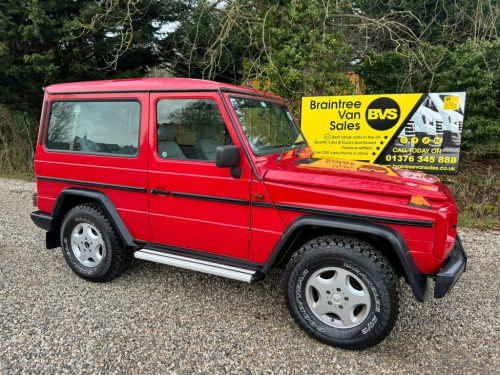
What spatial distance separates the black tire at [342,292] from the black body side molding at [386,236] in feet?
0.43

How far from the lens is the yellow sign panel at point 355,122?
598 cm

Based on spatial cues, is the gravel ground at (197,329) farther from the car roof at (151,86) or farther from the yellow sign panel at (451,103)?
the yellow sign panel at (451,103)

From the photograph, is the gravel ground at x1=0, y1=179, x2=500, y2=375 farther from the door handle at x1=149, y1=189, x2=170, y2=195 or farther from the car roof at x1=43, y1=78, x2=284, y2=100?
the car roof at x1=43, y1=78, x2=284, y2=100

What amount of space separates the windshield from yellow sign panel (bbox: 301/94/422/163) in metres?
2.76

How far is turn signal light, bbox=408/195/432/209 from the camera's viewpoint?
8.05 ft

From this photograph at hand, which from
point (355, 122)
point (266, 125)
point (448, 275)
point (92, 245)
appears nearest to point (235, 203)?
point (266, 125)

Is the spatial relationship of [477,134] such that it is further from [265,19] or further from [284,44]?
[265,19]

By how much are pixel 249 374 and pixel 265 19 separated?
670 centimetres

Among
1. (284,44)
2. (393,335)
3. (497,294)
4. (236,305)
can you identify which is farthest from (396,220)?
(284,44)

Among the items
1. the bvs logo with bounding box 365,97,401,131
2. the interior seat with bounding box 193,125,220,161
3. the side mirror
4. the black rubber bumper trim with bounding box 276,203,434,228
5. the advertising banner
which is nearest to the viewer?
the black rubber bumper trim with bounding box 276,203,434,228

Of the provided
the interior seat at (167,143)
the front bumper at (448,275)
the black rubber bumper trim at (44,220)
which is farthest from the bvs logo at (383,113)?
the black rubber bumper trim at (44,220)

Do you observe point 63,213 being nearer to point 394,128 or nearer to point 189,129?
point 189,129

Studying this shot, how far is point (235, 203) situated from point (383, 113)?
4.12m

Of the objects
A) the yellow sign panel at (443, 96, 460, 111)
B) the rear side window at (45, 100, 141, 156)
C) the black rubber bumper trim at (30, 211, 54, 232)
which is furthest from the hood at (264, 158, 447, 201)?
the yellow sign panel at (443, 96, 460, 111)
